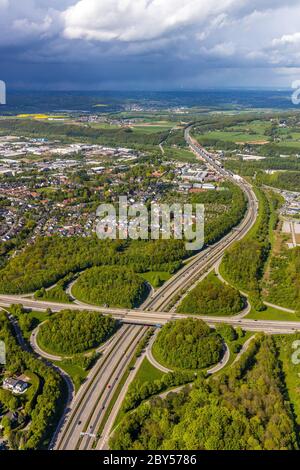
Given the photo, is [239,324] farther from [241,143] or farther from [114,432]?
[241,143]

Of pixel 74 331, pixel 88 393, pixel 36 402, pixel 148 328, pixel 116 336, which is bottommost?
pixel 88 393

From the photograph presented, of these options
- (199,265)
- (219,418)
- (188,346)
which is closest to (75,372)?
(188,346)

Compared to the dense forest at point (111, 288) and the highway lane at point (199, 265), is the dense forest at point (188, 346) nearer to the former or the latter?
the highway lane at point (199, 265)

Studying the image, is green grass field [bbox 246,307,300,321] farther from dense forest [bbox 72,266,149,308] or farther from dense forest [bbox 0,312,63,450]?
dense forest [bbox 0,312,63,450]

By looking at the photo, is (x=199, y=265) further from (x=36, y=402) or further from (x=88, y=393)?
(x=36, y=402)

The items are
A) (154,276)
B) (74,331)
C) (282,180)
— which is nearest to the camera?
(74,331)
